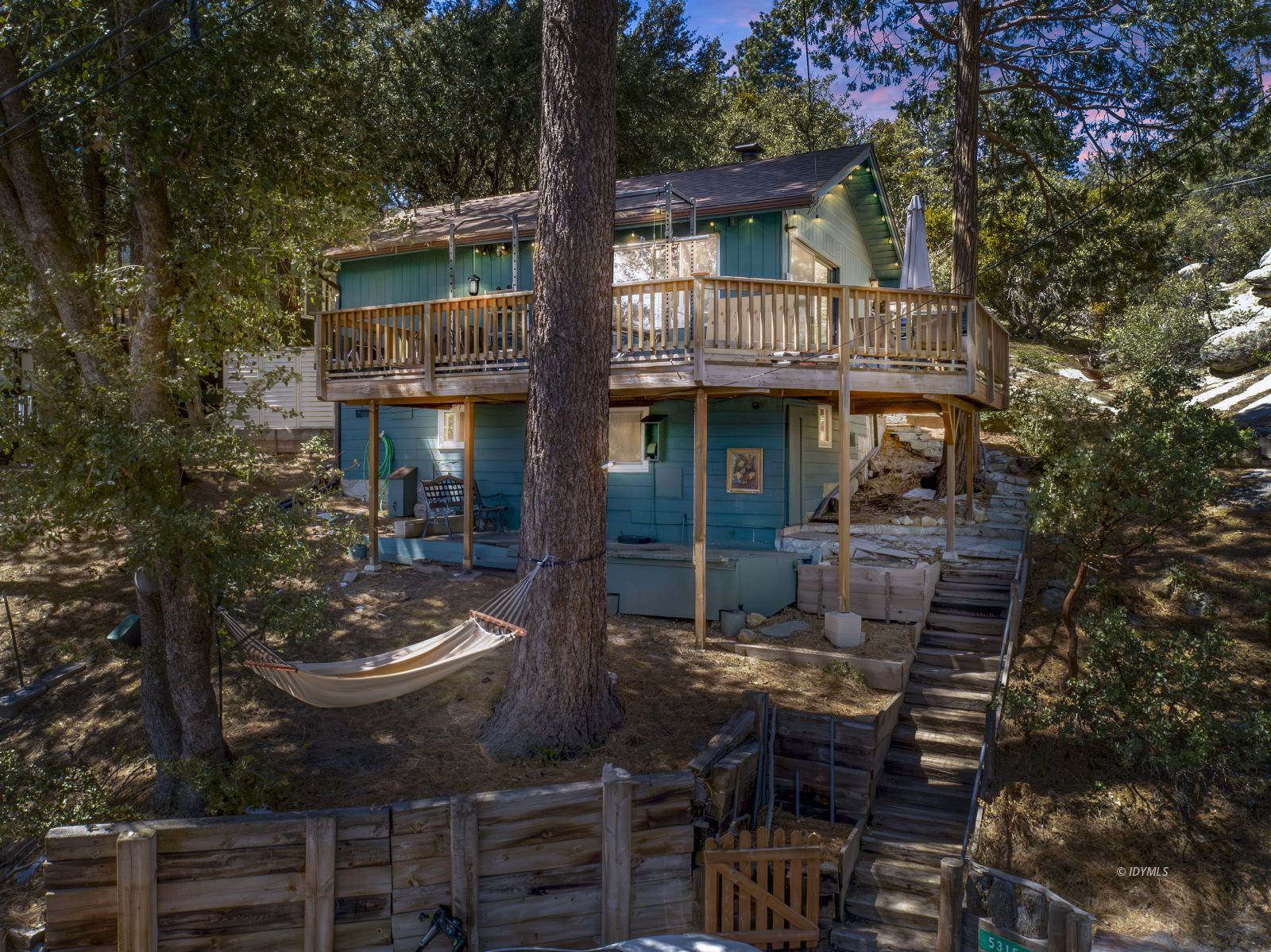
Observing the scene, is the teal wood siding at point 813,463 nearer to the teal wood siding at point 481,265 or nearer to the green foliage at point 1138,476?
the teal wood siding at point 481,265

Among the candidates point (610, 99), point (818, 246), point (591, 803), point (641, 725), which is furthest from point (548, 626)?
point (818, 246)

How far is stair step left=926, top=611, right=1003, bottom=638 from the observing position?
9.58 m

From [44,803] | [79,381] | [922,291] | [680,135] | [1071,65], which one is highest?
[680,135]

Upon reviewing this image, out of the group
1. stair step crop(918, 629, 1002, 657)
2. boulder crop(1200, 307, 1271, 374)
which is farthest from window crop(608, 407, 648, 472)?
boulder crop(1200, 307, 1271, 374)

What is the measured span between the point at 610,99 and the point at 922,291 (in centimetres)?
434

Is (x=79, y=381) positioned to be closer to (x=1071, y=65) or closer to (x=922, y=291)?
(x=922, y=291)

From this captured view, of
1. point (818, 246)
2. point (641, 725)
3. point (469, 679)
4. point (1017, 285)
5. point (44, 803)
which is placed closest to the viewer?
point (44, 803)

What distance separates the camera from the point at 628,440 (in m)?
12.7

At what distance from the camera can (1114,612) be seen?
24.6 feet

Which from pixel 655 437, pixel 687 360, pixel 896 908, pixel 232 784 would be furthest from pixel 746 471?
pixel 232 784

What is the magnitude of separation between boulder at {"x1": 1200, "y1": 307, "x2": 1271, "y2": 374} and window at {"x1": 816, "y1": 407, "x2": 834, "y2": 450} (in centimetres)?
1072

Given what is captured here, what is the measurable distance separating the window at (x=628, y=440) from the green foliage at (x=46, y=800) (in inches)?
304

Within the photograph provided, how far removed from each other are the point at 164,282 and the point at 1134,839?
370 inches

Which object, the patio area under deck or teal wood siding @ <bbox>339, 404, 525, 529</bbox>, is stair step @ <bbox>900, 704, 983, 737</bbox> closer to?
the patio area under deck
